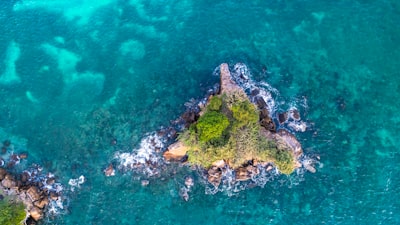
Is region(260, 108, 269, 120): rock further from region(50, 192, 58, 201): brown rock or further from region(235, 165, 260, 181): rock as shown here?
region(50, 192, 58, 201): brown rock

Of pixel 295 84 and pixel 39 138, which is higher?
pixel 295 84

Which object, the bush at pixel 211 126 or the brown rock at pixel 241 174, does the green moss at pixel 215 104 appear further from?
the brown rock at pixel 241 174

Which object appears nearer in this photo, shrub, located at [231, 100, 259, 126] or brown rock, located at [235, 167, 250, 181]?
shrub, located at [231, 100, 259, 126]

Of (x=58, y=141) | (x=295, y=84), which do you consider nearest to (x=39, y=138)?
(x=58, y=141)

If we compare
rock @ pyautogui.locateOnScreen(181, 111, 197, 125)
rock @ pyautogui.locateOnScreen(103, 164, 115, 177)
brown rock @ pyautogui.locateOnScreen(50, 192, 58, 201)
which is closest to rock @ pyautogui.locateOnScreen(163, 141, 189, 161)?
rock @ pyautogui.locateOnScreen(181, 111, 197, 125)

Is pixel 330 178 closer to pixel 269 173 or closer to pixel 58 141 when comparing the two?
pixel 269 173

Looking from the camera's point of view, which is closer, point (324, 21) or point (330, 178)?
point (330, 178)

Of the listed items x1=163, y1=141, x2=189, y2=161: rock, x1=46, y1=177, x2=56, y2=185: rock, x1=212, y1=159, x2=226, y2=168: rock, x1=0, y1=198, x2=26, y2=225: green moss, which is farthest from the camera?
x1=46, y1=177, x2=56, y2=185: rock
